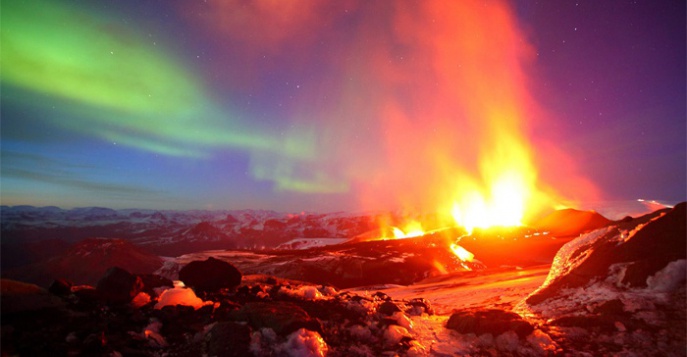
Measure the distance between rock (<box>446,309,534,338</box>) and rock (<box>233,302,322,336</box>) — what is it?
17.9 feet

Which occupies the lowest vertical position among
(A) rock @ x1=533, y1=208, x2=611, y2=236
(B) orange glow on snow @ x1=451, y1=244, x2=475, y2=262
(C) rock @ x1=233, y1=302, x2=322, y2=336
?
(B) orange glow on snow @ x1=451, y1=244, x2=475, y2=262

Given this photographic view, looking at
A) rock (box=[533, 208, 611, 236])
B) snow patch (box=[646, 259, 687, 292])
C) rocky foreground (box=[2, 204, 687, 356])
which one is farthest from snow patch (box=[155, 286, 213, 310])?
rock (box=[533, 208, 611, 236])

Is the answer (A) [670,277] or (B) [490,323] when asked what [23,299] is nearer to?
(B) [490,323]

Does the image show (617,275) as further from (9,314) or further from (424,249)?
(424,249)

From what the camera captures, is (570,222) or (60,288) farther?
(570,222)

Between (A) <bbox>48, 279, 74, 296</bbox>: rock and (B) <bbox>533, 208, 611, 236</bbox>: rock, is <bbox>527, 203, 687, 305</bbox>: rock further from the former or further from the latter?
(B) <bbox>533, 208, 611, 236</bbox>: rock

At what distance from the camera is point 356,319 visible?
38.7ft

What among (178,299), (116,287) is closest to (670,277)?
(178,299)

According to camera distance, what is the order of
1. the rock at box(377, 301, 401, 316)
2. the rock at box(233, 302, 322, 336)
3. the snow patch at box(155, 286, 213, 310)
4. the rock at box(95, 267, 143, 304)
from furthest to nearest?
the rock at box(377, 301, 401, 316) → the snow patch at box(155, 286, 213, 310) → the rock at box(95, 267, 143, 304) → the rock at box(233, 302, 322, 336)

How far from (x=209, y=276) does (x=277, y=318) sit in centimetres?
698

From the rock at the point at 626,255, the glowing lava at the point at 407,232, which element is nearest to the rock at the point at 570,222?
the glowing lava at the point at 407,232

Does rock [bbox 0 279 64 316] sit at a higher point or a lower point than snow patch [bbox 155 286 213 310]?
higher

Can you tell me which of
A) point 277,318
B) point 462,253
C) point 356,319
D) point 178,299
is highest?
point 277,318

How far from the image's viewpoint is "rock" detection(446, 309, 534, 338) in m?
10.4
